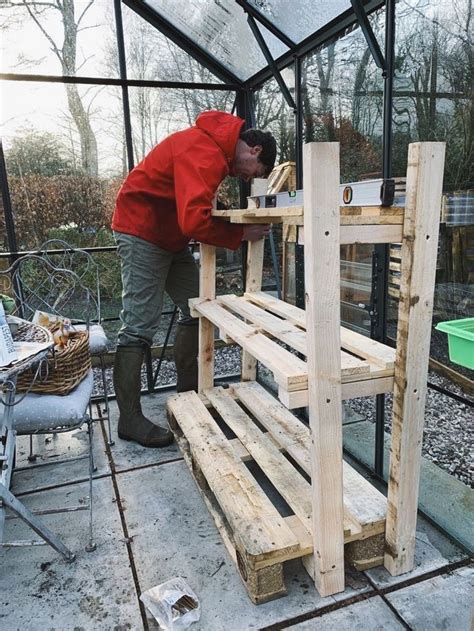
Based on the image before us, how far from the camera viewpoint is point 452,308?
6.01ft

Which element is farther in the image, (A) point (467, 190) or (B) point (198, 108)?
(B) point (198, 108)

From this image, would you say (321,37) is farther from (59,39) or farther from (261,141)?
(59,39)

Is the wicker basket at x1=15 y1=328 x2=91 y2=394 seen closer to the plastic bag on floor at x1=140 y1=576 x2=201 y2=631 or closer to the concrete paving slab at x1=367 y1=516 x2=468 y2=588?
the plastic bag on floor at x1=140 y1=576 x2=201 y2=631

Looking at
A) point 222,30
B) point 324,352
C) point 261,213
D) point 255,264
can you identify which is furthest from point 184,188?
point 222,30

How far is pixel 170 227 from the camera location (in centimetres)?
243

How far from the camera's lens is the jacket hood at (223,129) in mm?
2098

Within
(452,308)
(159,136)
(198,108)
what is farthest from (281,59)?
(452,308)

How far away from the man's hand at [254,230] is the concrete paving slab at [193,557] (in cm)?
118

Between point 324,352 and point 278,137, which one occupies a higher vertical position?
point 278,137

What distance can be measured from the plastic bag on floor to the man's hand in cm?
143

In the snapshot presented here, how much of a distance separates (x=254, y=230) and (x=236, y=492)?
1.15m

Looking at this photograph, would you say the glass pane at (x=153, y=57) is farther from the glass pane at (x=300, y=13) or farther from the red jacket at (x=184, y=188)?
the red jacket at (x=184, y=188)

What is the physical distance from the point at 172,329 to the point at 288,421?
55.5 inches

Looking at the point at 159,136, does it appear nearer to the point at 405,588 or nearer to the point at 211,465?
the point at 211,465
